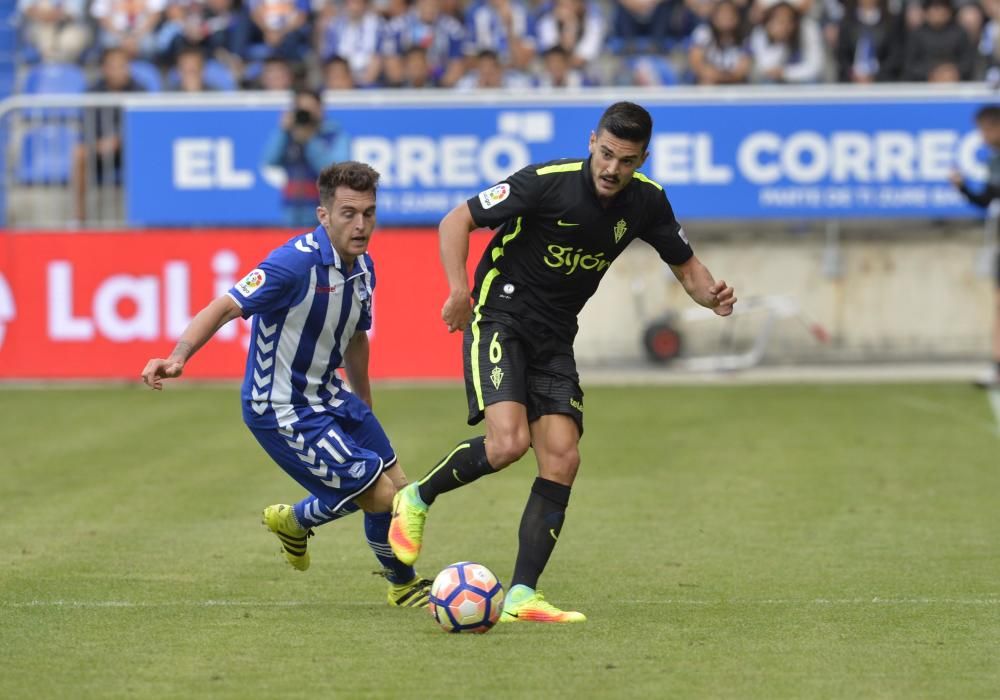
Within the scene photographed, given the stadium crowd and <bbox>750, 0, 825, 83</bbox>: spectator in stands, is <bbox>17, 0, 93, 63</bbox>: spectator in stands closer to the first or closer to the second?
the stadium crowd

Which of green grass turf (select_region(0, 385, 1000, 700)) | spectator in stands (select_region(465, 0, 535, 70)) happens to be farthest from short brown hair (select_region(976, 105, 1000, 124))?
spectator in stands (select_region(465, 0, 535, 70))

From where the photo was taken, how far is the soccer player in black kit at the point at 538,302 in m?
6.79

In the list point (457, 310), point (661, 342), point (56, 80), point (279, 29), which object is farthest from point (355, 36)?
point (457, 310)

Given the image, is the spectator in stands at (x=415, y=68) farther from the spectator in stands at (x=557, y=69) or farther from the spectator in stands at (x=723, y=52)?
the spectator in stands at (x=723, y=52)

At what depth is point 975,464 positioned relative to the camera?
37.6 feet

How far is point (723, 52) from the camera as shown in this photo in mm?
17859

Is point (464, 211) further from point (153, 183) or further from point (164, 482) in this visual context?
point (153, 183)

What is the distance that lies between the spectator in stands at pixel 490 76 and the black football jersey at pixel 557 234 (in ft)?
32.8

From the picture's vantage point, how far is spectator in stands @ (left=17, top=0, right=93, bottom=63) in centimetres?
1955

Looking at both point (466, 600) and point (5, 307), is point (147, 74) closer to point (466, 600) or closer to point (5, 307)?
point (5, 307)

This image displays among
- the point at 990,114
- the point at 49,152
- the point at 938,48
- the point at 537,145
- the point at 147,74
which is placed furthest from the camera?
the point at 147,74

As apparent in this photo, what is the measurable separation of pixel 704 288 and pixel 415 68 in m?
10.5

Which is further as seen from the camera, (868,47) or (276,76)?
(868,47)

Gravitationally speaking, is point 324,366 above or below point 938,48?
below
